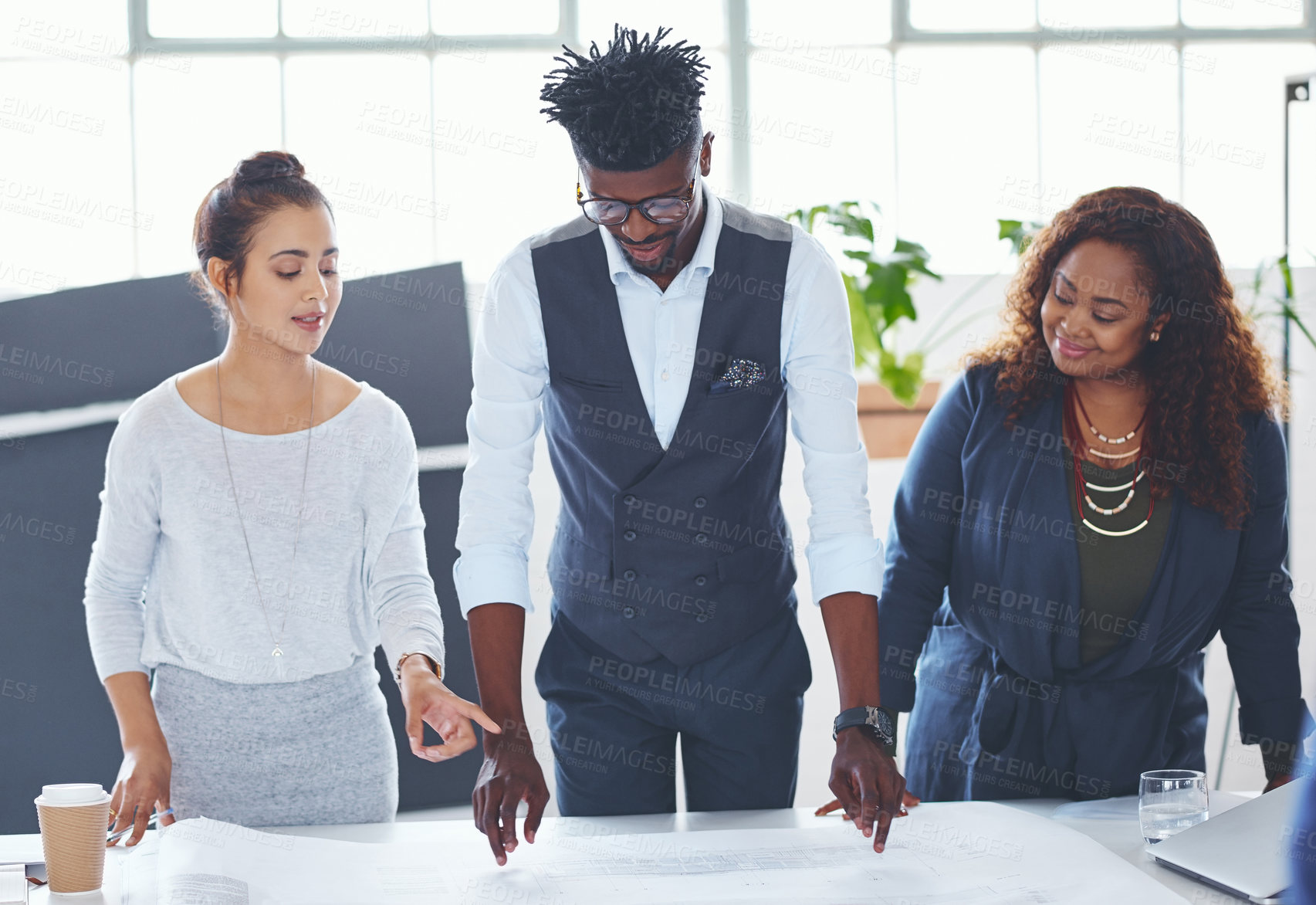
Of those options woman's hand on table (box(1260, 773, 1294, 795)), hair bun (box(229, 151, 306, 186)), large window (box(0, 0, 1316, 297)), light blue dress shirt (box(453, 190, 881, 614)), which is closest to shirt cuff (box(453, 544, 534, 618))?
light blue dress shirt (box(453, 190, 881, 614))

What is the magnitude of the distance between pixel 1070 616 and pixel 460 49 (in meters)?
2.14

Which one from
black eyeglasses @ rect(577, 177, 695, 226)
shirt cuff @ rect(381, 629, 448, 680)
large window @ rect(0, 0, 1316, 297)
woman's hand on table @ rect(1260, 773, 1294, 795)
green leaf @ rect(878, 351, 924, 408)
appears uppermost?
large window @ rect(0, 0, 1316, 297)

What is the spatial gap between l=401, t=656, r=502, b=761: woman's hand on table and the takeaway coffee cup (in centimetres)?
29

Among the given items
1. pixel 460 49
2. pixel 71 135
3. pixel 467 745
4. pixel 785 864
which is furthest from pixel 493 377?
pixel 71 135

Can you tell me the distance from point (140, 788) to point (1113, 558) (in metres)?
1.26

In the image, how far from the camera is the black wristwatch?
119cm

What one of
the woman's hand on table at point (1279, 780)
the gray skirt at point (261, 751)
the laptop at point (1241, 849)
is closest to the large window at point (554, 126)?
the gray skirt at point (261, 751)

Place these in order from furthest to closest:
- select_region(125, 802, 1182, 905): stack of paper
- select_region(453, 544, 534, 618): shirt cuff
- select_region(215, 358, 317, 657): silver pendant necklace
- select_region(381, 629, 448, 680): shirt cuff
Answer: select_region(215, 358, 317, 657): silver pendant necklace → select_region(381, 629, 448, 680): shirt cuff → select_region(453, 544, 534, 618): shirt cuff → select_region(125, 802, 1182, 905): stack of paper

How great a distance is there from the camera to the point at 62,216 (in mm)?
2711

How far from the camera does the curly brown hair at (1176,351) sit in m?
1.54

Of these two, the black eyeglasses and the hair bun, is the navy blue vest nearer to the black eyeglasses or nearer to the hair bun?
the black eyeglasses

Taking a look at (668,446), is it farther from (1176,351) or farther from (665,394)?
Answer: (1176,351)

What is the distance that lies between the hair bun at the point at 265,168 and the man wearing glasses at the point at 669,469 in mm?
423

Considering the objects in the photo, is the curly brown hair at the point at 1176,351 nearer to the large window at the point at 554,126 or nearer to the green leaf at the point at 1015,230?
the green leaf at the point at 1015,230
